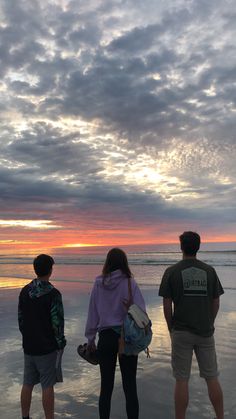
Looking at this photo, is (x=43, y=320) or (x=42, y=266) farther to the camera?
(x=42, y=266)

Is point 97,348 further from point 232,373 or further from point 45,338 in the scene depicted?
point 232,373

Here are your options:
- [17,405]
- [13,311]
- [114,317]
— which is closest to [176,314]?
[114,317]

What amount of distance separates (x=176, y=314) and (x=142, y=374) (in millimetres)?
2634

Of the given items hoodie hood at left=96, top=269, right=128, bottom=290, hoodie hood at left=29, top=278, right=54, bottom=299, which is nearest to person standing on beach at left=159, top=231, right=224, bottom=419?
hoodie hood at left=96, top=269, right=128, bottom=290

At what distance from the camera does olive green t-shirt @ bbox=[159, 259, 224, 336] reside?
3.84 m

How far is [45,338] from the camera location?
12.5ft

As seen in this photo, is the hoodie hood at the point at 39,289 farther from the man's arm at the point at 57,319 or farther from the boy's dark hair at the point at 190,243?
the boy's dark hair at the point at 190,243

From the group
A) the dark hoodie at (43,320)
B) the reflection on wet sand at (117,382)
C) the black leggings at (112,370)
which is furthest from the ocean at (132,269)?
the dark hoodie at (43,320)

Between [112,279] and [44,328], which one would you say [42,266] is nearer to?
[44,328]

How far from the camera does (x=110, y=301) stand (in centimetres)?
381

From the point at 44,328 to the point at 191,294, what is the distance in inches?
60.7

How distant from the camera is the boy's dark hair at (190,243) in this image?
155 inches

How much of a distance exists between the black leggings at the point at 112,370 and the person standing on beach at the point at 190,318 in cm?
50

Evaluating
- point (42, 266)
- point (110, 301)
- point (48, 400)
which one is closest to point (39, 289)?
point (42, 266)
